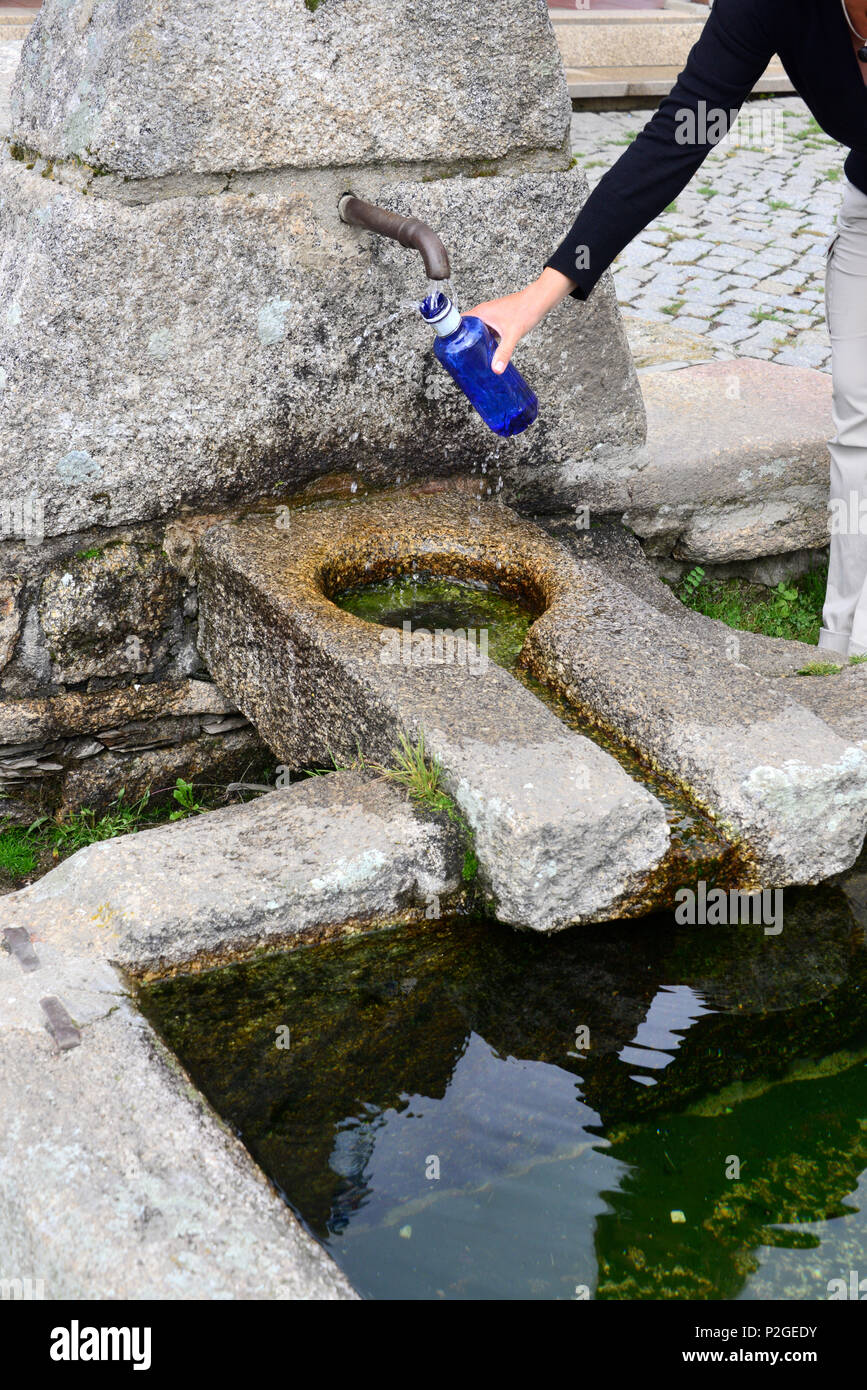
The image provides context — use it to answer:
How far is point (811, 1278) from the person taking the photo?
1.74 m

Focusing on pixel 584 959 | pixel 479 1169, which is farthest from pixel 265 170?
pixel 479 1169

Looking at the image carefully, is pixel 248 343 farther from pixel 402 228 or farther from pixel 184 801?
pixel 184 801

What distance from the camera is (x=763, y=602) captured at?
13.0 feet

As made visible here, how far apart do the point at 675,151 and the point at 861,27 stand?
49 cm

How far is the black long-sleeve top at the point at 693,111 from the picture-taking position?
241cm

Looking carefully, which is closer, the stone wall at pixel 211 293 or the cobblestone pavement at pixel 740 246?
the stone wall at pixel 211 293

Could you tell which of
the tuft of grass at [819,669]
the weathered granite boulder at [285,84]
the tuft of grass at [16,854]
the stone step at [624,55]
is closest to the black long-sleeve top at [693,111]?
the weathered granite boulder at [285,84]

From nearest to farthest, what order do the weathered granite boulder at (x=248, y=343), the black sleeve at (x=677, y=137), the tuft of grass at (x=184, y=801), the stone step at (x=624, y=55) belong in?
1. the black sleeve at (x=677, y=137)
2. the weathered granite boulder at (x=248, y=343)
3. the tuft of grass at (x=184, y=801)
4. the stone step at (x=624, y=55)

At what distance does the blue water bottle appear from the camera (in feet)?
8.52

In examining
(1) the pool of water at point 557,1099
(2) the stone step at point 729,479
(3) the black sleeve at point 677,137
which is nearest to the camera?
(1) the pool of water at point 557,1099

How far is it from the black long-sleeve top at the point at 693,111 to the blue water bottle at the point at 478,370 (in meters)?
0.25

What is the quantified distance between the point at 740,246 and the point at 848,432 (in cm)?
375

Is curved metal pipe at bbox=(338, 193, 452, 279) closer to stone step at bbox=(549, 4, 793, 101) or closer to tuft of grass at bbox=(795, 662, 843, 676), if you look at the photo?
tuft of grass at bbox=(795, 662, 843, 676)

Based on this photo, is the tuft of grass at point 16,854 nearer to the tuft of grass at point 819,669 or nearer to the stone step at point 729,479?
the stone step at point 729,479
